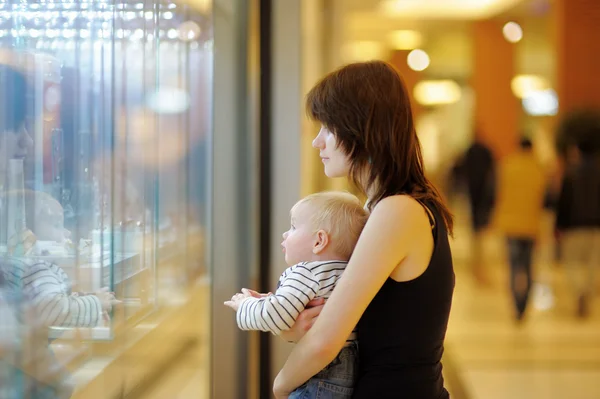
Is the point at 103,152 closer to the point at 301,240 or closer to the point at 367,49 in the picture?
the point at 301,240

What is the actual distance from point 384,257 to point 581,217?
6215 mm

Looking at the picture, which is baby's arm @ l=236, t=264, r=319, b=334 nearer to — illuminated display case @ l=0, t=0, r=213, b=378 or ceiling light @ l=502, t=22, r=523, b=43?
illuminated display case @ l=0, t=0, r=213, b=378

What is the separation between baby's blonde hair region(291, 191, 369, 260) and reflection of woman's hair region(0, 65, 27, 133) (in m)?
0.60

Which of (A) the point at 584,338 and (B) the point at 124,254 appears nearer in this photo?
(B) the point at 124,254

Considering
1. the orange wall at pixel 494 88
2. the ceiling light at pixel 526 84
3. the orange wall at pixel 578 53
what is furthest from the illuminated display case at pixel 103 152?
the orange wall at pixel 494 88

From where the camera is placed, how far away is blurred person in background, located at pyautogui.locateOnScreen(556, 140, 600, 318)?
709cm

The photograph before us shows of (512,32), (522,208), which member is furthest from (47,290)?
(512,32)

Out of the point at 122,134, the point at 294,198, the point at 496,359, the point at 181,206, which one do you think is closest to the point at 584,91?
the point at 496,359

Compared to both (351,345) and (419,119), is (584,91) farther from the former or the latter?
(351,345)

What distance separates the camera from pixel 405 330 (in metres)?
1.47

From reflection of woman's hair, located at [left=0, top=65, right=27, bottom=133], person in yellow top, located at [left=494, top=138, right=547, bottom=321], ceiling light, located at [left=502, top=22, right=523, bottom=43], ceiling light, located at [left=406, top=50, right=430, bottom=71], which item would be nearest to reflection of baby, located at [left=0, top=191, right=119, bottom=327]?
reflection of woman's hair, located at [left=0, top=65, right=27, bottom=133]

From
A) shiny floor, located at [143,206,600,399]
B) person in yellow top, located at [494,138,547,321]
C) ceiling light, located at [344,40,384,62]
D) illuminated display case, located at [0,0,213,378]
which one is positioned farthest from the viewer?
ceiling light, located at [344,40,384,62]

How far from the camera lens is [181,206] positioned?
9.30ft

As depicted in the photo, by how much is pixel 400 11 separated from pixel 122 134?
8510 mm
